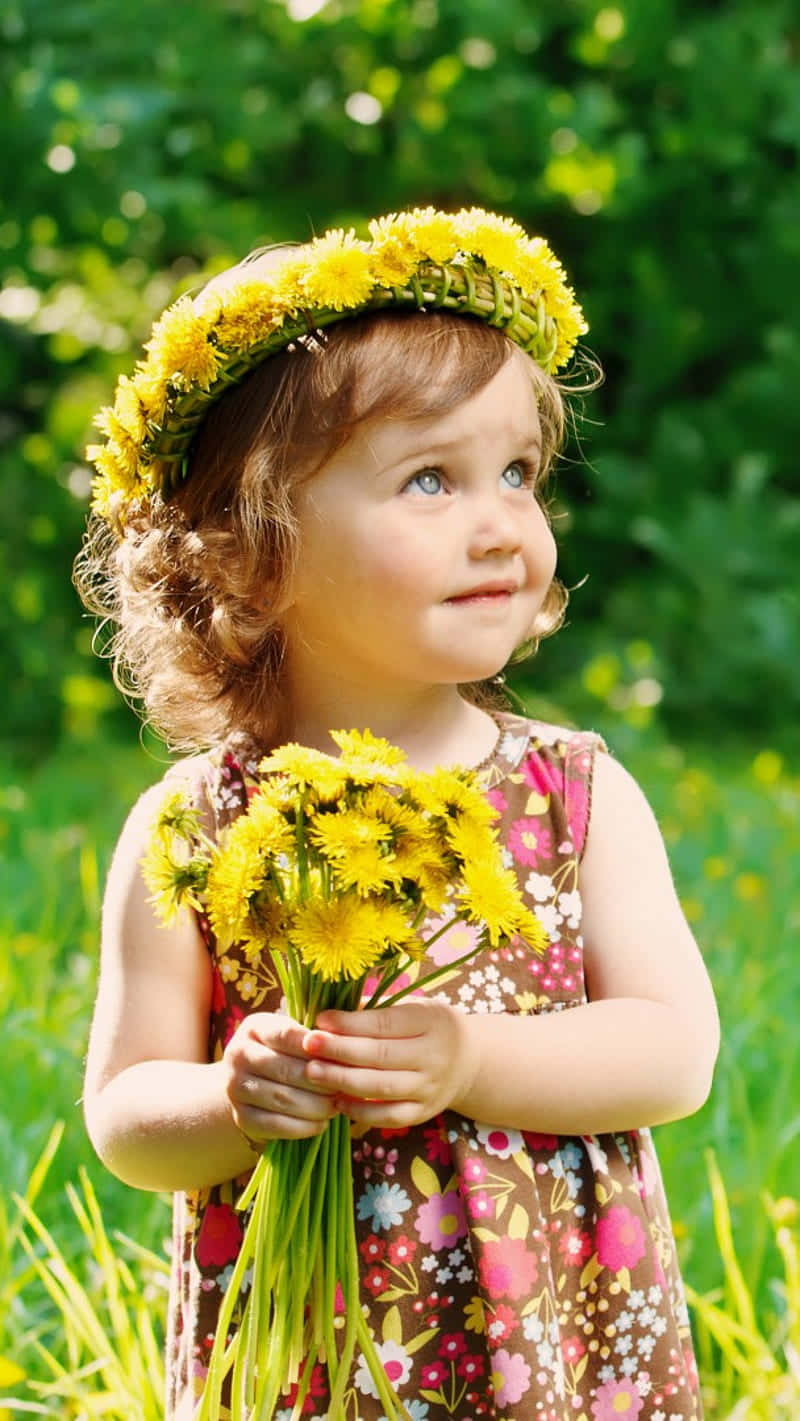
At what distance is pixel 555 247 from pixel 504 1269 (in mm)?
4617

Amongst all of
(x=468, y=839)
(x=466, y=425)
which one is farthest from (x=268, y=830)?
(x=466, y=425)

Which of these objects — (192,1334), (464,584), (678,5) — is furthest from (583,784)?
(678,5)

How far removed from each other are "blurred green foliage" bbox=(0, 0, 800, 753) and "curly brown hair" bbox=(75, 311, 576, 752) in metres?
3.11

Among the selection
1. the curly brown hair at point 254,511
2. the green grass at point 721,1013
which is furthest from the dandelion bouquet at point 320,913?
the green grass at point 721,1013

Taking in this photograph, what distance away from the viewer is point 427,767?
5.88ft

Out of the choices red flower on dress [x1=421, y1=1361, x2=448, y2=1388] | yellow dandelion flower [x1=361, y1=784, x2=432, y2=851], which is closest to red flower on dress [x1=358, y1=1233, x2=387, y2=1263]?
red flower on dress [x1=421, y1=1361, x2=448, y2=1388]

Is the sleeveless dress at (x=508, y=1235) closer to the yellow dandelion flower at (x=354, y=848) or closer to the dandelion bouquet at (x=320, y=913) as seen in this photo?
the dandelion bouquet at (x=320, y=913)

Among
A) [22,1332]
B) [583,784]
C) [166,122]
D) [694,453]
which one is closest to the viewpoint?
[583,784]

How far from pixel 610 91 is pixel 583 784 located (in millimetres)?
4234

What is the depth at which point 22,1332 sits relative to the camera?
7.54 feet

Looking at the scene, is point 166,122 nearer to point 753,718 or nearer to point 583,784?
point 753,718

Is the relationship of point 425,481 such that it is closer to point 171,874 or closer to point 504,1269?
point 171,874

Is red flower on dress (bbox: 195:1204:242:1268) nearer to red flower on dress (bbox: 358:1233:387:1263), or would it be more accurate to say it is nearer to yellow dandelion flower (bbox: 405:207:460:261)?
red flower on dress (bbox: 358:1233:387:1263)

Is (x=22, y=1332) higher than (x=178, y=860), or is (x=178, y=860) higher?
(x=178, y=860)
